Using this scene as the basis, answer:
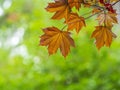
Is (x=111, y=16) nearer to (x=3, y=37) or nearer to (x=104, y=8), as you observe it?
(x=104, y=8)

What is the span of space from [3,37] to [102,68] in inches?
94.6

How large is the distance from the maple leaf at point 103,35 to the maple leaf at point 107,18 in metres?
0.02

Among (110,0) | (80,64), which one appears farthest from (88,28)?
(110,0)

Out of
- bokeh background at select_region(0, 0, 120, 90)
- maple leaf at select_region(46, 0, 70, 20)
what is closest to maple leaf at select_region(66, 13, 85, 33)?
maple leaf at select_region(46, 0, 70, 20)

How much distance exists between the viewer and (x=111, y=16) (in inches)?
37.2

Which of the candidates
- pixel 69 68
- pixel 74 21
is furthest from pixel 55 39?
pixel 69 68

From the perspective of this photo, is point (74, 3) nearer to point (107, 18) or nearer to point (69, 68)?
point (107, 18)

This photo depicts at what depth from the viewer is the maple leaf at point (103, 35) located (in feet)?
3.17

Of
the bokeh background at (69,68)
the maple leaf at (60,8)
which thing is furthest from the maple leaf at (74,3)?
the bokeh background at (69,68)

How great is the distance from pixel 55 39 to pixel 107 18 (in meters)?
0.14

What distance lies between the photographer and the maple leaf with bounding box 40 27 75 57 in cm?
95

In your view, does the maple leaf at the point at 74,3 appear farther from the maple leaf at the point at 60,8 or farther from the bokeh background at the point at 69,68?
the bokeh background at the point at 69,68

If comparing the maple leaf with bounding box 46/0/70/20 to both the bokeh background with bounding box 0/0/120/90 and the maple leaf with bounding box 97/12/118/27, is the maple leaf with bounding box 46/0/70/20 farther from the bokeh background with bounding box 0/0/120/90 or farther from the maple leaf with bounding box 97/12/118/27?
the bokeh background with bounding box 0/0/120/90

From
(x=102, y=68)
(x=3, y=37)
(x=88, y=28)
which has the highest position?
(x=3, y=37)
